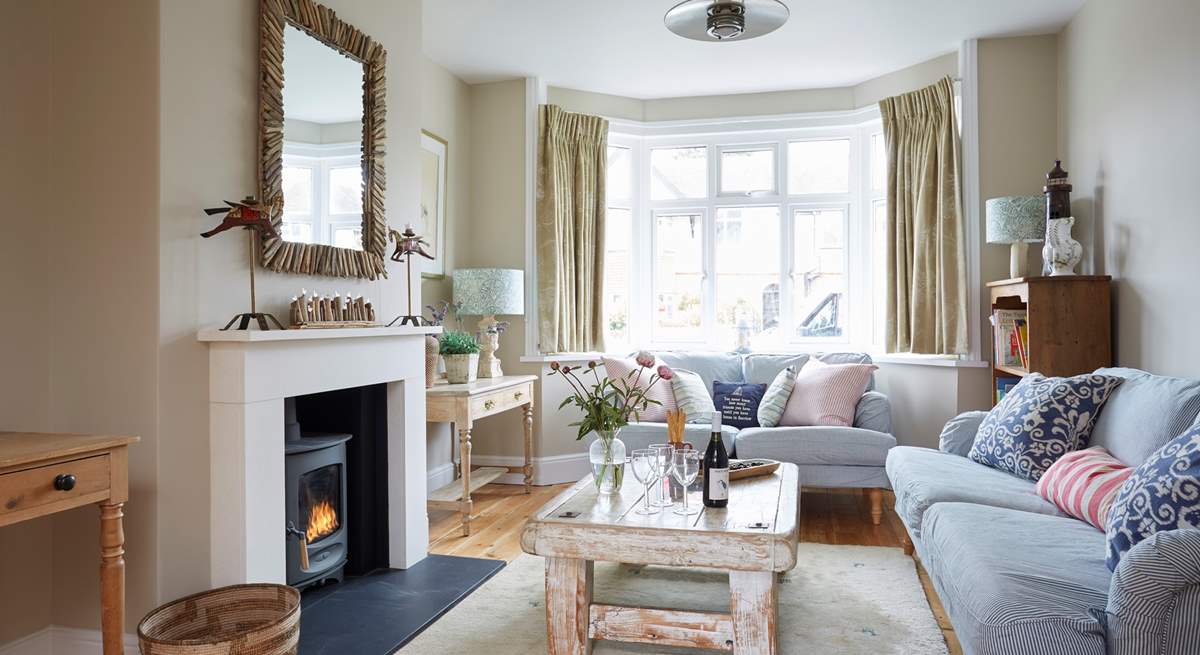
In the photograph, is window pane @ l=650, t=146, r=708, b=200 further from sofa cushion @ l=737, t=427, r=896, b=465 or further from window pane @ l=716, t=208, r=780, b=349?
sofa cushion @ l=737, t=427, r=896, b=465

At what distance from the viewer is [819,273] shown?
5.49 metres

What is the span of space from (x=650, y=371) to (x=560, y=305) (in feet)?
2.75

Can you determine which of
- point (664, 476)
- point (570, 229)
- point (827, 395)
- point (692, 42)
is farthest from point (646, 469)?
point (570, 229)

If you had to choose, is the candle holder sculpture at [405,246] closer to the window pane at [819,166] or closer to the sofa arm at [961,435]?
the sofa arm at [961,435]

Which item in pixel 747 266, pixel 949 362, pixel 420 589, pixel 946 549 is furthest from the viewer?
pixel 747 266

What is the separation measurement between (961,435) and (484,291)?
266 cm

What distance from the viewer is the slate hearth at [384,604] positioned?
2.59 metres

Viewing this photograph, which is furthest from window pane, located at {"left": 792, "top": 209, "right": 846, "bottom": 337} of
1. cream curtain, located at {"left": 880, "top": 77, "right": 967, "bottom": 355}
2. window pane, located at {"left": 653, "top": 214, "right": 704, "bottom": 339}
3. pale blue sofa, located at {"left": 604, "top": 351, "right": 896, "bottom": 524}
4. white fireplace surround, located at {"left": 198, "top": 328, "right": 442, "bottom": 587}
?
white fireplace surround, located at {"left": 198, "top": 328, "right": 442, "bottom": 587}

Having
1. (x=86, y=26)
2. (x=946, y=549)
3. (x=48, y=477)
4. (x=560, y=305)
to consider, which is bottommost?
(x=946, y=549)

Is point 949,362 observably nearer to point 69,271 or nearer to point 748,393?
point 748,393

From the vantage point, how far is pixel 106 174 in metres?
2.30

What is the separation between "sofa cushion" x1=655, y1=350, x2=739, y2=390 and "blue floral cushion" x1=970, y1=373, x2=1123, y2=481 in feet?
6.69

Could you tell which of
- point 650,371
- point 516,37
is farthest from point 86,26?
point 650,371

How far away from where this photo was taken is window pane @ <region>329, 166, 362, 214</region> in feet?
9.93
